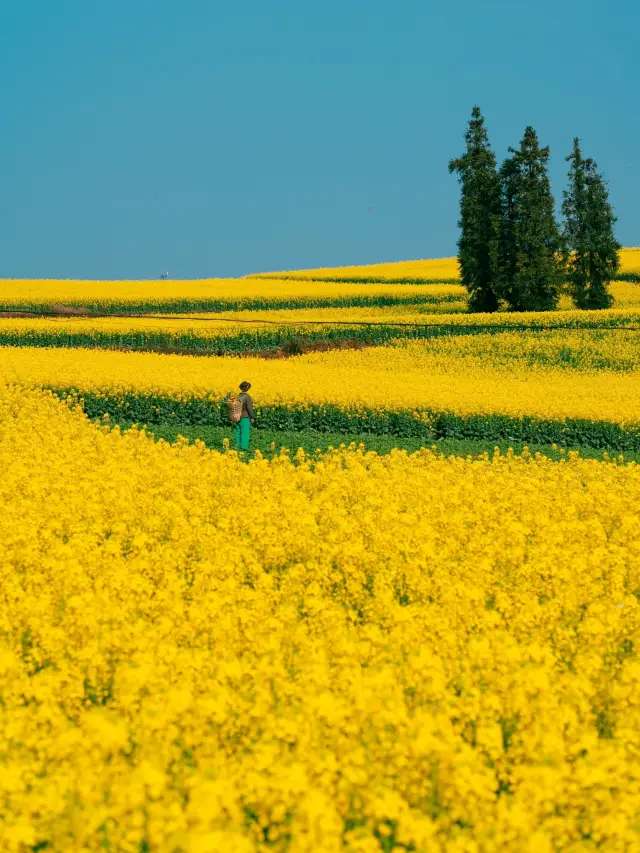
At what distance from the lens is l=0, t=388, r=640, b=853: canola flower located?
4766mm

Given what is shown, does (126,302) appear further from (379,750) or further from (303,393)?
(379,750)

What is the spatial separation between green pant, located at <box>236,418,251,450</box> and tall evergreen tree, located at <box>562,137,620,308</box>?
48.3 m

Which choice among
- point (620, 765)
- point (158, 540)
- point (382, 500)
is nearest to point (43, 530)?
point (158, 540)

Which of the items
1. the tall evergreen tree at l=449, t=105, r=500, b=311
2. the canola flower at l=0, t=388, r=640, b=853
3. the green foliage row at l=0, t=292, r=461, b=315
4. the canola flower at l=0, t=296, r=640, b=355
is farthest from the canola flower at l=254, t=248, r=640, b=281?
the canola flower at l=0, t=388, r=640, b=853

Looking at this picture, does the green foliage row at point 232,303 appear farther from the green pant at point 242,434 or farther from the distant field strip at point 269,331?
the green pant at point 242,434

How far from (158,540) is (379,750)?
6.70 meters

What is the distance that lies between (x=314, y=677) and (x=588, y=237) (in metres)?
65.2

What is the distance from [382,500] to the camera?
43.4 ft

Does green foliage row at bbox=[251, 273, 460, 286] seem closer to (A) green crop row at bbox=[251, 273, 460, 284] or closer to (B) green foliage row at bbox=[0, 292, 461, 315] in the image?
(A) green crop row at bbox=[251, 273, 460, 284]

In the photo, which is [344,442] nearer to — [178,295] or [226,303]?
[226,303]

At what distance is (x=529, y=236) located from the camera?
5884 cm

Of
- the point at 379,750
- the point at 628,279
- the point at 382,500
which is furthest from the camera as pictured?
the point at 628,279

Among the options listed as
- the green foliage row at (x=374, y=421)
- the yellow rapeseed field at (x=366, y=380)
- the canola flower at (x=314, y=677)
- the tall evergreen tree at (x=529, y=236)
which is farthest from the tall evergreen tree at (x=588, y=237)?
the canola flower at (x=314, y=677)

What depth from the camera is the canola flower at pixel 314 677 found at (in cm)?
477
